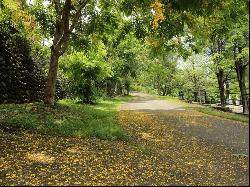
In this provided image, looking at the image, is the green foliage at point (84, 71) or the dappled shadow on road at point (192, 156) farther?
the green foliage at point (84, 71)

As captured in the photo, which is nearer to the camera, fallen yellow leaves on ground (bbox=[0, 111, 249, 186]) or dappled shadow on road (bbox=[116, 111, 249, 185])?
fallen yellow leaves on ground (bbox=[0, 111, 249, 186])

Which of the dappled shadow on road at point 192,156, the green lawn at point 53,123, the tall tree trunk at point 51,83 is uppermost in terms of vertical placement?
the tall tree trunk at point 51,83

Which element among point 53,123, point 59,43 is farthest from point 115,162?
point 59,43

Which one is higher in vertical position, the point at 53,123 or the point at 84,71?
the point at 84,71

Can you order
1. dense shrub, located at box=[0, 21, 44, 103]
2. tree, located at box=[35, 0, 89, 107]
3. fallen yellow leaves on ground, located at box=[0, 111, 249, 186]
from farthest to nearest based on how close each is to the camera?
dense shrub, located at box=[0, 21, 44, 103], tree, located at box=[35, 0, 89, 107], fallen yellow leaves on ground, located at box=[0, 111, 249, 186]

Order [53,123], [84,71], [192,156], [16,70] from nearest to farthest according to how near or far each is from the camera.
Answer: [192,156]
[53,123]
[16,70]
[84,71]

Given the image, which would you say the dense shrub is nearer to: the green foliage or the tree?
the tree

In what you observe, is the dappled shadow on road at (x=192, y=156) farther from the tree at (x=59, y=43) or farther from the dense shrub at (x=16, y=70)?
the dense shrub at (x=16, y=70)

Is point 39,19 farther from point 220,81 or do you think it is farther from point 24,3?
point 220,81

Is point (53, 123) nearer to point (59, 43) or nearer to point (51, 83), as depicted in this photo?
point (51, 83)

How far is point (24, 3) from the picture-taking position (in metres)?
22.0

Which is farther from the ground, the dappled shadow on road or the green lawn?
the green lawn

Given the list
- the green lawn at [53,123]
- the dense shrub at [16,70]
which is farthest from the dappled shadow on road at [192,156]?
the dense shrub at [16,70]

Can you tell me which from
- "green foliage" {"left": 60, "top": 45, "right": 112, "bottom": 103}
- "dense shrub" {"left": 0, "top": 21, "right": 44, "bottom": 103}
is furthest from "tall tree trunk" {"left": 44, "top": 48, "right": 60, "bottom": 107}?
"green foliage" {"left": 60, "top": 45, "right": 112, "bottom": 103}
